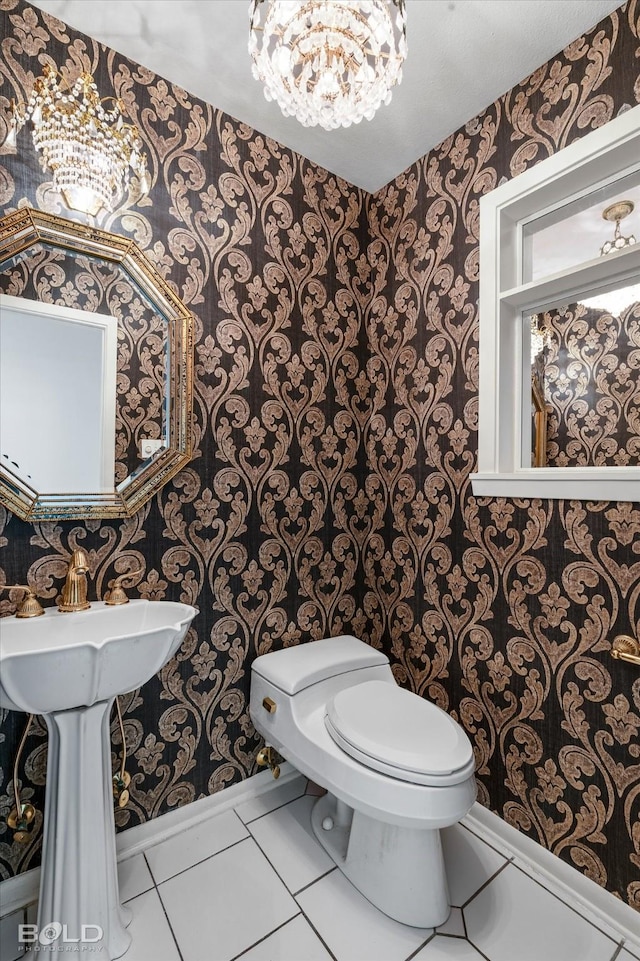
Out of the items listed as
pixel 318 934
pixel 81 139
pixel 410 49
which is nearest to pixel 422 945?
pixel 318 934

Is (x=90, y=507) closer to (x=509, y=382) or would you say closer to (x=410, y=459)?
(x=410, y=459)

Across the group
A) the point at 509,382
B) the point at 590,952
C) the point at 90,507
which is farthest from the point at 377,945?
the point at 509,382

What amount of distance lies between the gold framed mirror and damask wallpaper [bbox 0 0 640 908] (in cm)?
7

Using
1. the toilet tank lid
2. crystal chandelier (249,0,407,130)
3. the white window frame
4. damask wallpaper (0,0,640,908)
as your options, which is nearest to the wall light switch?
damask wallpaper (0,0,640,908)

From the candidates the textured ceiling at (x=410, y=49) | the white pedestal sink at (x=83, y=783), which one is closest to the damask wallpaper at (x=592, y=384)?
the textured ceiling at (x=410, y=49)

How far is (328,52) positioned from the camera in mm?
981

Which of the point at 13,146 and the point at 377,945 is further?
the point at 13,146

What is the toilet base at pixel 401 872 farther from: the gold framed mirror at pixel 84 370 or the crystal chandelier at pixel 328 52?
the crystal chandelier at pixel 328 52

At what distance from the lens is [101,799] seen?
113 centimetres

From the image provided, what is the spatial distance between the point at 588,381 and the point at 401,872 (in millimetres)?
1524

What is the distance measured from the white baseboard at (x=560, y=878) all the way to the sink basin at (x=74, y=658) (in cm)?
127

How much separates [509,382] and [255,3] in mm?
1226

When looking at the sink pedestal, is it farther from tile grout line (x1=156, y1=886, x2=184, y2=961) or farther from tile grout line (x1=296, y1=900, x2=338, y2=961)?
tile grout line (x1=296, y1=900, x2=338, y2=961)

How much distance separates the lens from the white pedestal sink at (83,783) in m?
1.01
